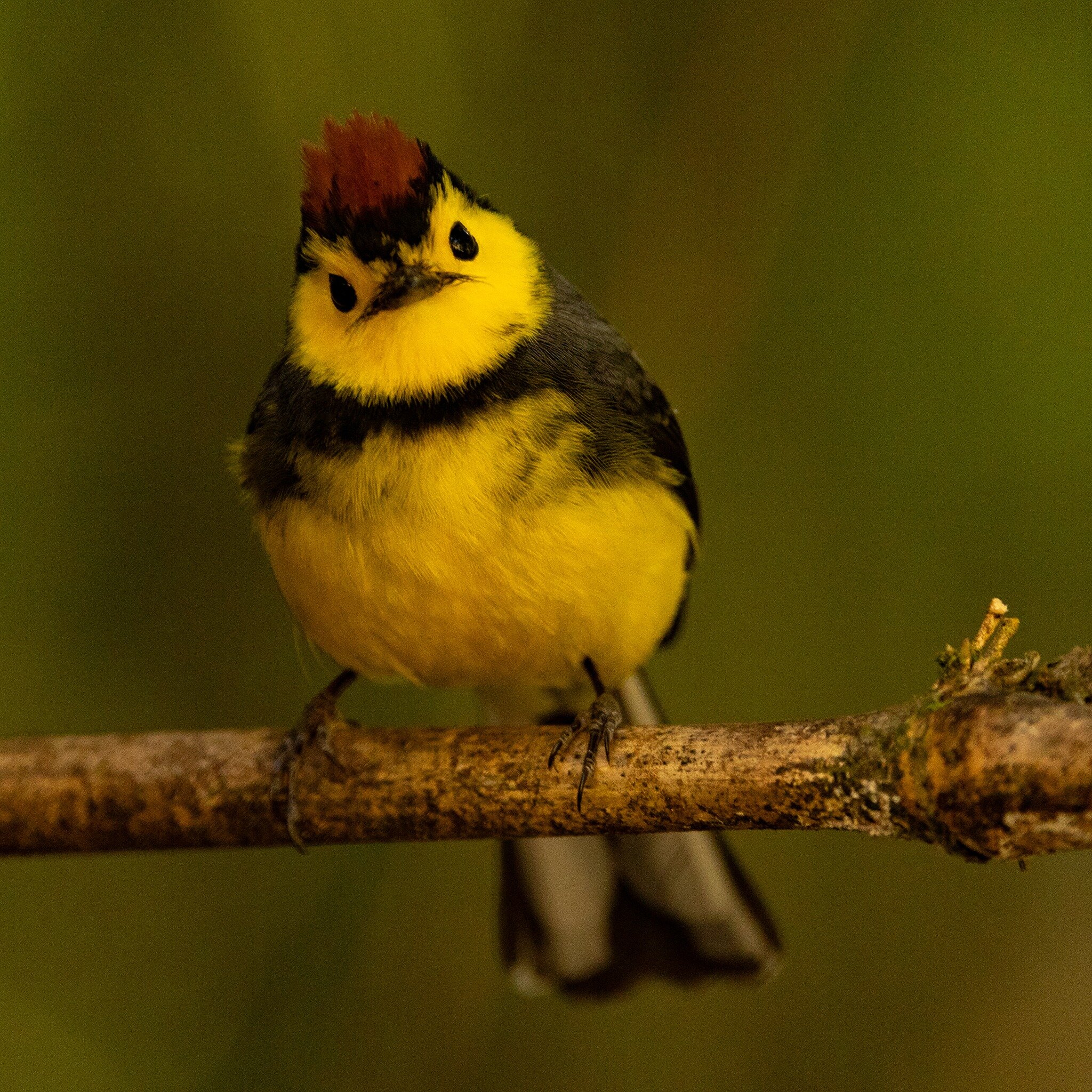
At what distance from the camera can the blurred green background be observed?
3402 mm

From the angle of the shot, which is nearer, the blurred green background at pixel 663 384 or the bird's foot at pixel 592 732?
the bird's foot at pixel 592 732

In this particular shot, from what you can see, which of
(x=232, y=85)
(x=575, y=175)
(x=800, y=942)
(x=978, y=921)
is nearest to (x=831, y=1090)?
(x=800, y=942)

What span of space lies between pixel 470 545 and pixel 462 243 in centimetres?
59

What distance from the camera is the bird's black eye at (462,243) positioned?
2.36 m

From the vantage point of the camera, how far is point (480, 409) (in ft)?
7.47

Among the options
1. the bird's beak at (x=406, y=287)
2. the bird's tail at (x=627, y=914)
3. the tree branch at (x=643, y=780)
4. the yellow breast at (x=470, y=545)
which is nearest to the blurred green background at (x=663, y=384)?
the bird's tail at (x=627, y=914)

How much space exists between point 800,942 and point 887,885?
291 millimetres

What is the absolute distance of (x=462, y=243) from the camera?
7.80 ft

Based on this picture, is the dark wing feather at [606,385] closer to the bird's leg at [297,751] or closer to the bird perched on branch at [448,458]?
the bird perched on branch at [448,458]

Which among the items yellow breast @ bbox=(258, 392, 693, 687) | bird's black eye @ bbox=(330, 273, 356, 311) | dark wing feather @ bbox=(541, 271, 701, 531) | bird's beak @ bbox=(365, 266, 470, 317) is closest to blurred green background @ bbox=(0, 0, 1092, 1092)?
dark wing feather @ bbox=(541, 271, 701, 531)

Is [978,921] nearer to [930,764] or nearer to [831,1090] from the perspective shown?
[831,1090]

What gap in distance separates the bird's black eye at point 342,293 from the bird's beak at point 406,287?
0.36 feet

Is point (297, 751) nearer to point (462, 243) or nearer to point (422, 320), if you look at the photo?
point (422, 320)

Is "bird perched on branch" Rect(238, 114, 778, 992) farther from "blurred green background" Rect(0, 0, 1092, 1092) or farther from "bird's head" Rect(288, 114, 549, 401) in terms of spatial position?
"blurred green background" Rect(0, 0, 1092, 1092)
